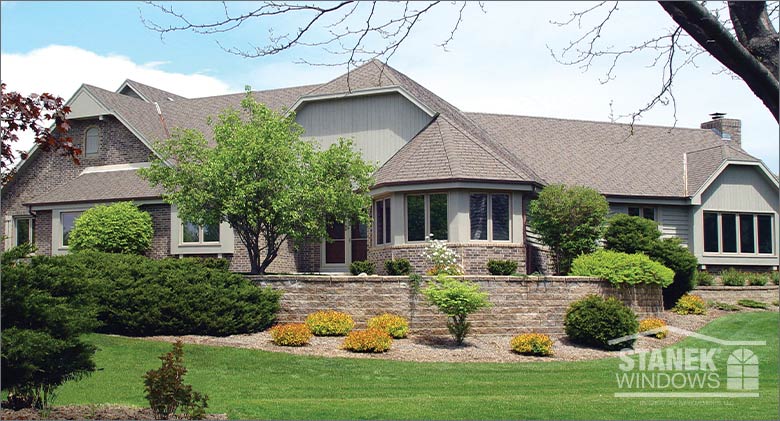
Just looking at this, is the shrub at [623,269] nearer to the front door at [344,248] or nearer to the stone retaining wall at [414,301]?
the stone retaining wall at [414,301]

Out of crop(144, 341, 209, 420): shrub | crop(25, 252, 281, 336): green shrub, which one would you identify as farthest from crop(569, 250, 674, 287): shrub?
crop(144, 341, 209, 420): shrub

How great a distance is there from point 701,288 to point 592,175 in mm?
5506

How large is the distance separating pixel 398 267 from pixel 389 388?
29.5ft

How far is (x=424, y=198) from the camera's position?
75.0 ft

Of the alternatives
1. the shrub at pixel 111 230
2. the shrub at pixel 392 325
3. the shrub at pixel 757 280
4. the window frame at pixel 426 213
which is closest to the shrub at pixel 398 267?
the window frame at pixel 426 213

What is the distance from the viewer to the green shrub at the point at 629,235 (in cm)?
2219

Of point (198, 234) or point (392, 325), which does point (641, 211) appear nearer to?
point (392, 325)

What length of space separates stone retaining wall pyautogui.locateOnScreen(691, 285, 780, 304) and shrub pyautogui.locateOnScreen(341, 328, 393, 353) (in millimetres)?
13151

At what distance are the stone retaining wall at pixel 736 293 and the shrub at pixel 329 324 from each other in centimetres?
1289

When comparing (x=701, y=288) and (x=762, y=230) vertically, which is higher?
(x=762, y=230)

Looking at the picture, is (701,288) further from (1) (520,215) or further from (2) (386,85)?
(2) (386,85)

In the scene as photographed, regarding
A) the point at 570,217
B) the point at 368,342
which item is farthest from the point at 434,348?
the point at 570,217

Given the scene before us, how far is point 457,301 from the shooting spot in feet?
56.3

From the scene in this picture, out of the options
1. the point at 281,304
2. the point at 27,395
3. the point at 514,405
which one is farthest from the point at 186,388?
the point at 281,304
